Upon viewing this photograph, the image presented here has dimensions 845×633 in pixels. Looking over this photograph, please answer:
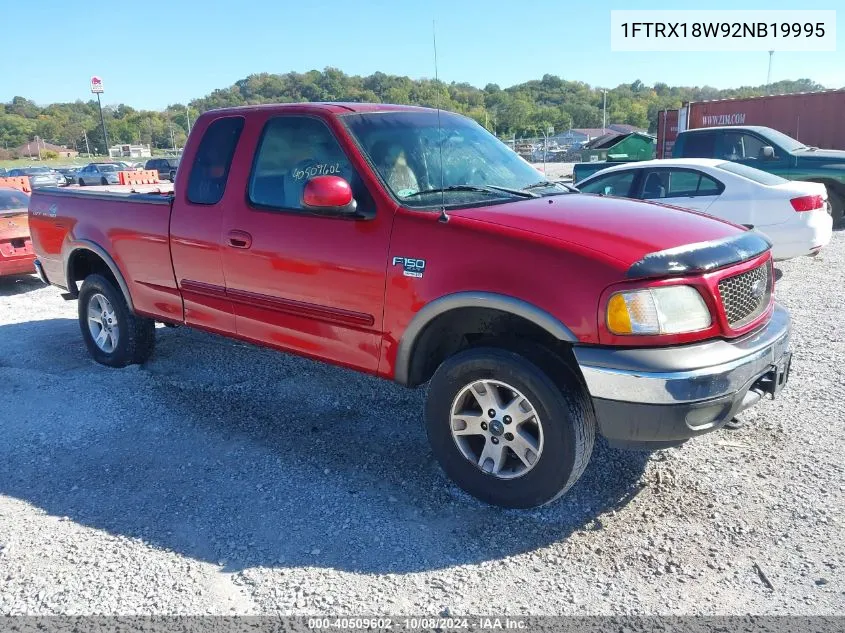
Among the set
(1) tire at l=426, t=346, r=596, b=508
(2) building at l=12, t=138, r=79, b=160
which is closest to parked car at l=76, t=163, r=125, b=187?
(1) tire at l=426, t=346, r=596, b=508

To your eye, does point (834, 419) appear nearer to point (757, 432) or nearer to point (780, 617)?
point (757, 432)

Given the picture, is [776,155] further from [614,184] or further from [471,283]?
[471,283]

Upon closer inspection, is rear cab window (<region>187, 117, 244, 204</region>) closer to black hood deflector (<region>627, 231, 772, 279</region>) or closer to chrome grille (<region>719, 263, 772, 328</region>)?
black hood deflector (<region>627, 231, 772, 279</region>)

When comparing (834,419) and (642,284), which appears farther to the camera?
(834,419)

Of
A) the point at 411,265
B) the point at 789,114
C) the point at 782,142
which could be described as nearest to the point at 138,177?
the point at 789,114

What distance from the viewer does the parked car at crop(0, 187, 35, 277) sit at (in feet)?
29.2

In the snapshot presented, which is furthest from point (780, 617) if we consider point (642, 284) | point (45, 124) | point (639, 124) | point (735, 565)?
point (45, 124)

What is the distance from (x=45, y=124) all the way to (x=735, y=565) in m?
115

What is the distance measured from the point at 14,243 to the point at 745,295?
903cm

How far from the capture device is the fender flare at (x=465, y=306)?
3.05m

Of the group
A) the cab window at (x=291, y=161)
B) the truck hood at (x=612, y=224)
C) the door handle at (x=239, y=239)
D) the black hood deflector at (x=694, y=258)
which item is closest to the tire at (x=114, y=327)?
the door handle at (x=239, y=239)

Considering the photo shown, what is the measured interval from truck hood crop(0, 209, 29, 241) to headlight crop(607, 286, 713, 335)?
28.4 feet

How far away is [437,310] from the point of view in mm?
3383

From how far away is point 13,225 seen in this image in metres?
9.04
